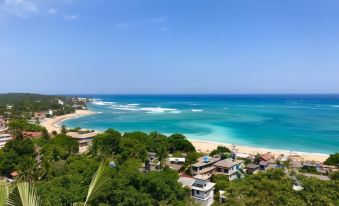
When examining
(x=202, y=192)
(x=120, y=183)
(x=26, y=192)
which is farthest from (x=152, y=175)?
(x=26, y=192)

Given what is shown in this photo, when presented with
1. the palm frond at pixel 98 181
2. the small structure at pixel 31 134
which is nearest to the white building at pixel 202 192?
the palm frond at pixel 98 181

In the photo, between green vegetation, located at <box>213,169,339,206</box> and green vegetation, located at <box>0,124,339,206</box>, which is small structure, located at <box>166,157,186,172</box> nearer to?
green vegetation, located at <box>0,124,339,206</box>

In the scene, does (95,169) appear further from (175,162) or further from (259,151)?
(259,151)

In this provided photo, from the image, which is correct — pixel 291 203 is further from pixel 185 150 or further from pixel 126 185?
pixel 185 150

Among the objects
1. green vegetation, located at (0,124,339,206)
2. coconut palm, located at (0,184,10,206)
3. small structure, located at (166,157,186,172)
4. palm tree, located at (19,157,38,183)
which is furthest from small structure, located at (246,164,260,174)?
coconut palm, located at (0,184,10,206)

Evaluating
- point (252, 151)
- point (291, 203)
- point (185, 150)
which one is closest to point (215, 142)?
point (252, 151)

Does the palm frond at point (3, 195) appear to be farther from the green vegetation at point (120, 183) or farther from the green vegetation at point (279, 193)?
the green vegetation at point (279, 193)
